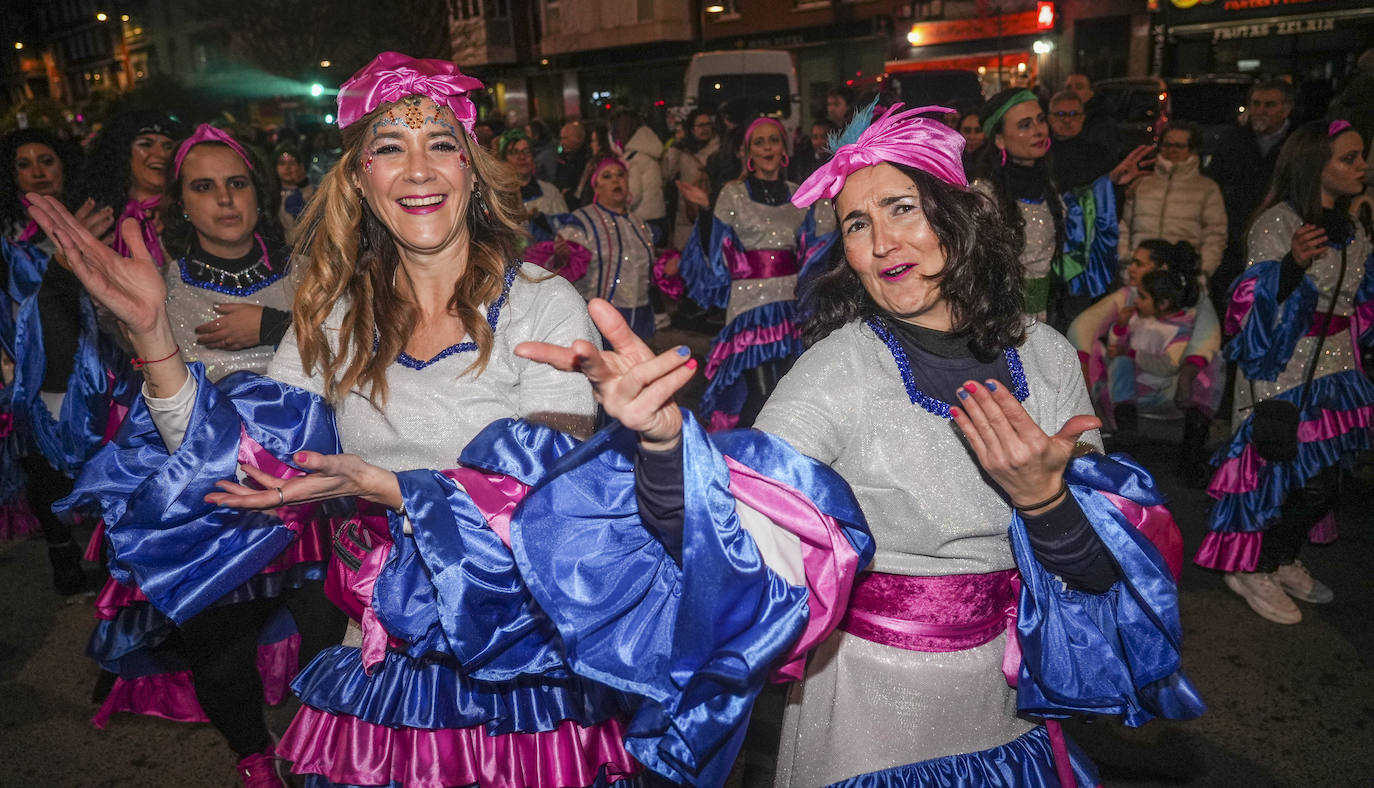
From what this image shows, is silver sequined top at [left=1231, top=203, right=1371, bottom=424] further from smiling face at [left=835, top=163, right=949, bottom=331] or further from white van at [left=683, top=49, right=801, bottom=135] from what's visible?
white van at [left=683, top=49, right=801, bottom=135]

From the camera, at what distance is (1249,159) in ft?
27.0

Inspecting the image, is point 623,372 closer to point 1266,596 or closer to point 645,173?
point 1266,596

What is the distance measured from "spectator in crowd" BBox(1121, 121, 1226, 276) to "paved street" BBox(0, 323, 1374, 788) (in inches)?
112

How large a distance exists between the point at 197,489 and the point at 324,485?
0.51 metres

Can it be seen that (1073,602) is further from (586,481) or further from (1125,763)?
(1125,763)

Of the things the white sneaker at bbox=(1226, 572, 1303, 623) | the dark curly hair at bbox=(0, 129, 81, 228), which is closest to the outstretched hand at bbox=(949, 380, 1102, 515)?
the white sneaker at bbox=(1226, 572, 1303, 623)

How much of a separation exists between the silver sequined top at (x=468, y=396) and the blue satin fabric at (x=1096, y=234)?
14.0 feet

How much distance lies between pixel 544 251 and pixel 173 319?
11.2ft

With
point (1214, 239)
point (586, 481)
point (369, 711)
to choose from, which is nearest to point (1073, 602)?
point (586, 481)

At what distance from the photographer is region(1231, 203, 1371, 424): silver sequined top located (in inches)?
167

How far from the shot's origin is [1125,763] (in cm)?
335

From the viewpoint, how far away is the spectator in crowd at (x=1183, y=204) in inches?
279

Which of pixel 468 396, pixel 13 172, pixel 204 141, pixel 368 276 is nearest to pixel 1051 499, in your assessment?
pixel 468 396

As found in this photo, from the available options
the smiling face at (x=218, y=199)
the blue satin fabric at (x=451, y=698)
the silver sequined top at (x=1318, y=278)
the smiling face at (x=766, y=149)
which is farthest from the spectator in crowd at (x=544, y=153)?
the blue satin fabric at (x=451, y=698)
